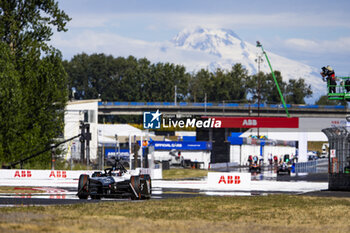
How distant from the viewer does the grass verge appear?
1172 cm

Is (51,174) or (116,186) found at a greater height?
(116,186)

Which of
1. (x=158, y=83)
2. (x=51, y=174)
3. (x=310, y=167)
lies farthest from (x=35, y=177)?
(x=158, y=83)

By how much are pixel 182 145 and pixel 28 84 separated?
23413mm

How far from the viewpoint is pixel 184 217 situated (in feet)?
47.3

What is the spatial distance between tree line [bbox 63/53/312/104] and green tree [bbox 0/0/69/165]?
109 m

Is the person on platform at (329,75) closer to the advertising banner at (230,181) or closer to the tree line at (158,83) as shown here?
the advertising banner at (230,181)

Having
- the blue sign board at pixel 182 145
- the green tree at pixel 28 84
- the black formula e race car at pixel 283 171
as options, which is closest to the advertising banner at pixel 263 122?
the blue sign board at pixel 182 145

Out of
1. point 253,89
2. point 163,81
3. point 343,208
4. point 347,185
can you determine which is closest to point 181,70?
point 163,81

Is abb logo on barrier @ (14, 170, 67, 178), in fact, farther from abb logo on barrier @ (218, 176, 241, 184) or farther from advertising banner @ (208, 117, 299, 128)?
advertising banner @ (208, 117, 299, 128)

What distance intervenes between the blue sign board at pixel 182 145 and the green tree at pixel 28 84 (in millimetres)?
19457

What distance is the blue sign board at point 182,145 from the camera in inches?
2420

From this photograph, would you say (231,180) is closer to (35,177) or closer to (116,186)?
(35,177)

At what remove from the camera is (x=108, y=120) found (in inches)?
6378

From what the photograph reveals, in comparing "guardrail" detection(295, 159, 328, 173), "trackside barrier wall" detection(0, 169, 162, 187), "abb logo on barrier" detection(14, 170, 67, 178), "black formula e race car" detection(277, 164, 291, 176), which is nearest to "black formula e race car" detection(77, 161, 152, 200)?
"trackside barrier wall" detection(0, 169, 162, 187)
